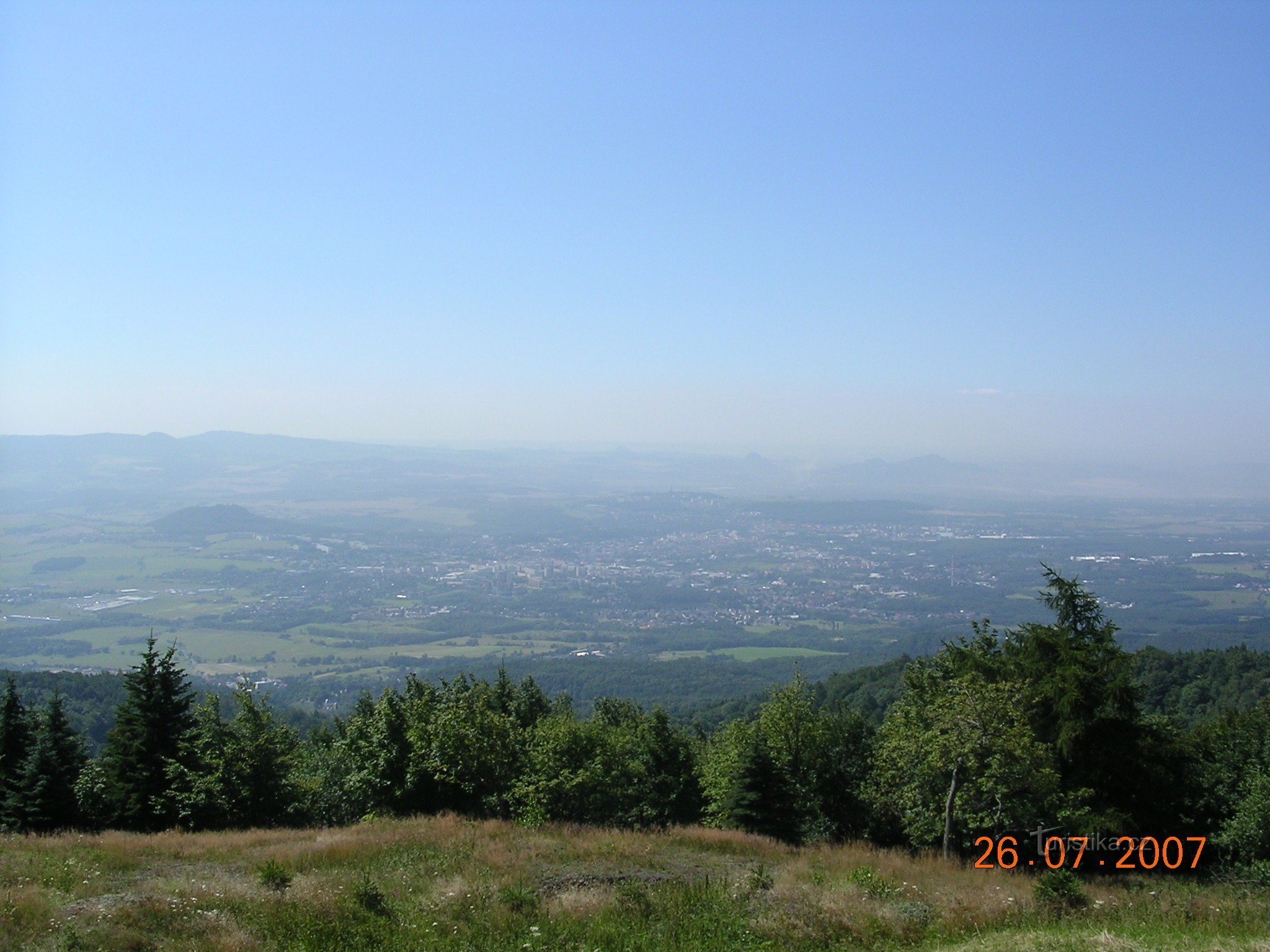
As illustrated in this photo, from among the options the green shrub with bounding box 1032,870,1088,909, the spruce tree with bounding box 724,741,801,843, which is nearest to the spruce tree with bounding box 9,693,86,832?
the spruce tree with bounding box 724,741,801,843

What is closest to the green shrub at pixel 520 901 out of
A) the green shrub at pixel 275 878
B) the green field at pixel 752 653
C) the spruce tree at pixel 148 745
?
the green shrub at pixel 275 878

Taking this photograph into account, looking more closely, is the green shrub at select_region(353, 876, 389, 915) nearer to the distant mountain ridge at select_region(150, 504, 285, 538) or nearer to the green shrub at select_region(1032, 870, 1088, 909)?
the green shrub at select_region(1032, 870, 1088, 909)

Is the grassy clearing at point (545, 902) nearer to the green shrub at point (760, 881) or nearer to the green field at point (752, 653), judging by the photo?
the green shrub at point (760, 881)

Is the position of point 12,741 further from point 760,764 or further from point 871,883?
point 871,883
